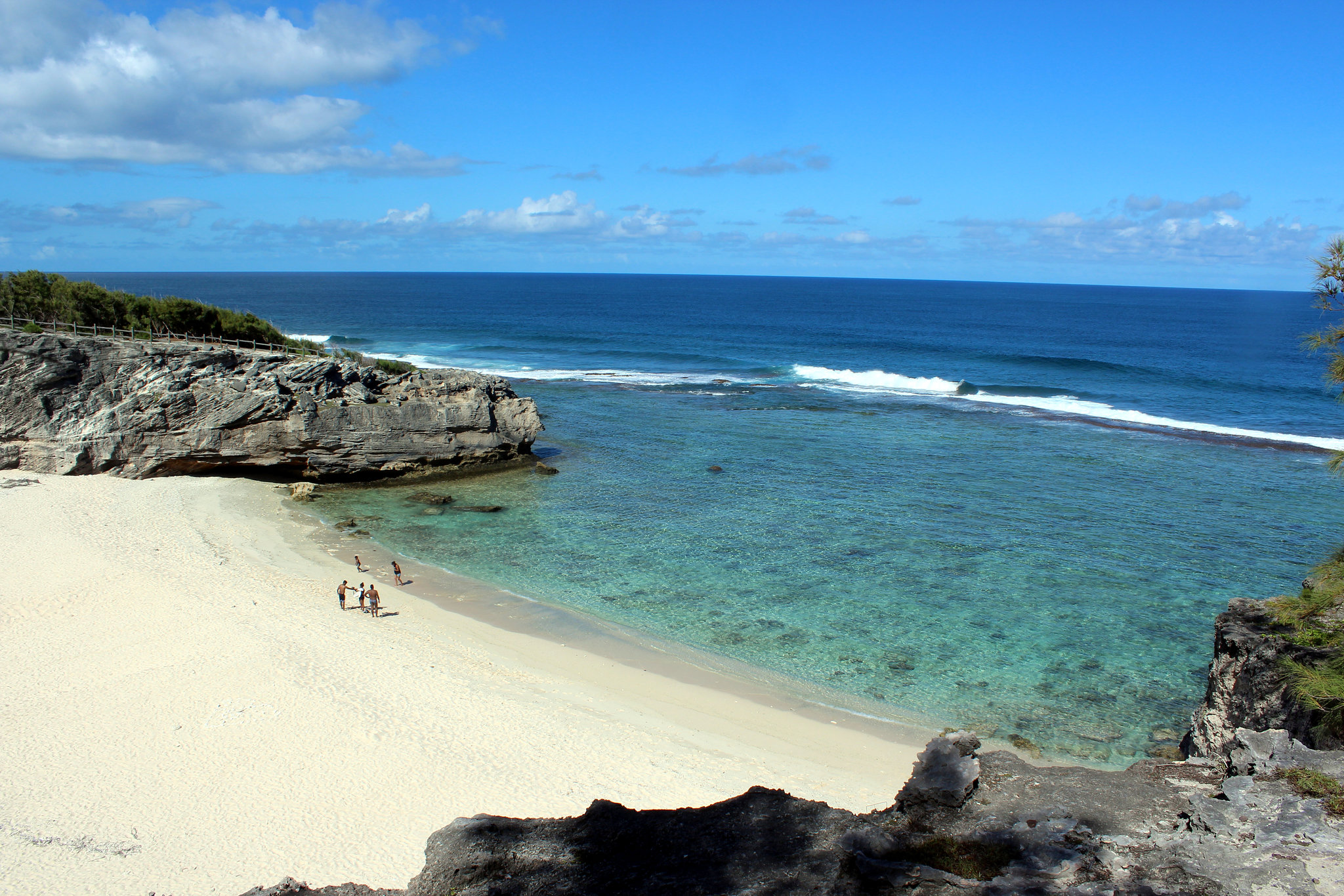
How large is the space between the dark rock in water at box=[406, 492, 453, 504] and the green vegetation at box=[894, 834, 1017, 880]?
2432cm

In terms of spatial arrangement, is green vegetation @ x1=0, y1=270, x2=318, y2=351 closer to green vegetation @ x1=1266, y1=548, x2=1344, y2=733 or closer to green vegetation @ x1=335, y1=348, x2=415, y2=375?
green vegetation @ x1=335, y1=348, x2=415, y2=375

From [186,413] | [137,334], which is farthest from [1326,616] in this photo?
[137,334]

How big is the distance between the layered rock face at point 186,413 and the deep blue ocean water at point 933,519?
2710 millimetres

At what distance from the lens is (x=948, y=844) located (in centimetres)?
Answer: 719

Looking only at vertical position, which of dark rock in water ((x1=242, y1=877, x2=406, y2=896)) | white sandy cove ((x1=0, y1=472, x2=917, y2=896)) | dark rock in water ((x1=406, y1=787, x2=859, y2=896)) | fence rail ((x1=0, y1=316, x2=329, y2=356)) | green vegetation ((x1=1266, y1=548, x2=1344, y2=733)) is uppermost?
fence rail ((x1=0, y1=316, x2=329, y2=356))

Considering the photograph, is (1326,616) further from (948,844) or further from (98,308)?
(98,308)

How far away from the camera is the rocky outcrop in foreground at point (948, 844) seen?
638 centimetres

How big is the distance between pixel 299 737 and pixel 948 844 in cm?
1146

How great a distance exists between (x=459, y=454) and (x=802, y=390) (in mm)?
28930

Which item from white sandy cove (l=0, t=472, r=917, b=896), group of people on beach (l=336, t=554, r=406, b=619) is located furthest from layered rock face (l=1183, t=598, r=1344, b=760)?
group of people on beach (l=336, t=554, r=406, b=619)

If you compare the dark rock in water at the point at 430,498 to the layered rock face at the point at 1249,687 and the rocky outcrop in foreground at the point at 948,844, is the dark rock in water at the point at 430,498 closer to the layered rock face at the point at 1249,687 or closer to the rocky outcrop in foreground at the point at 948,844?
the rocky outcrop in foreground at the point at 948,844

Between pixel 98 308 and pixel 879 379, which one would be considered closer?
pixel 98 308

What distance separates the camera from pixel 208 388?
29.2 meters

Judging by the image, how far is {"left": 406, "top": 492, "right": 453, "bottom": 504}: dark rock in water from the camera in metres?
28.8
